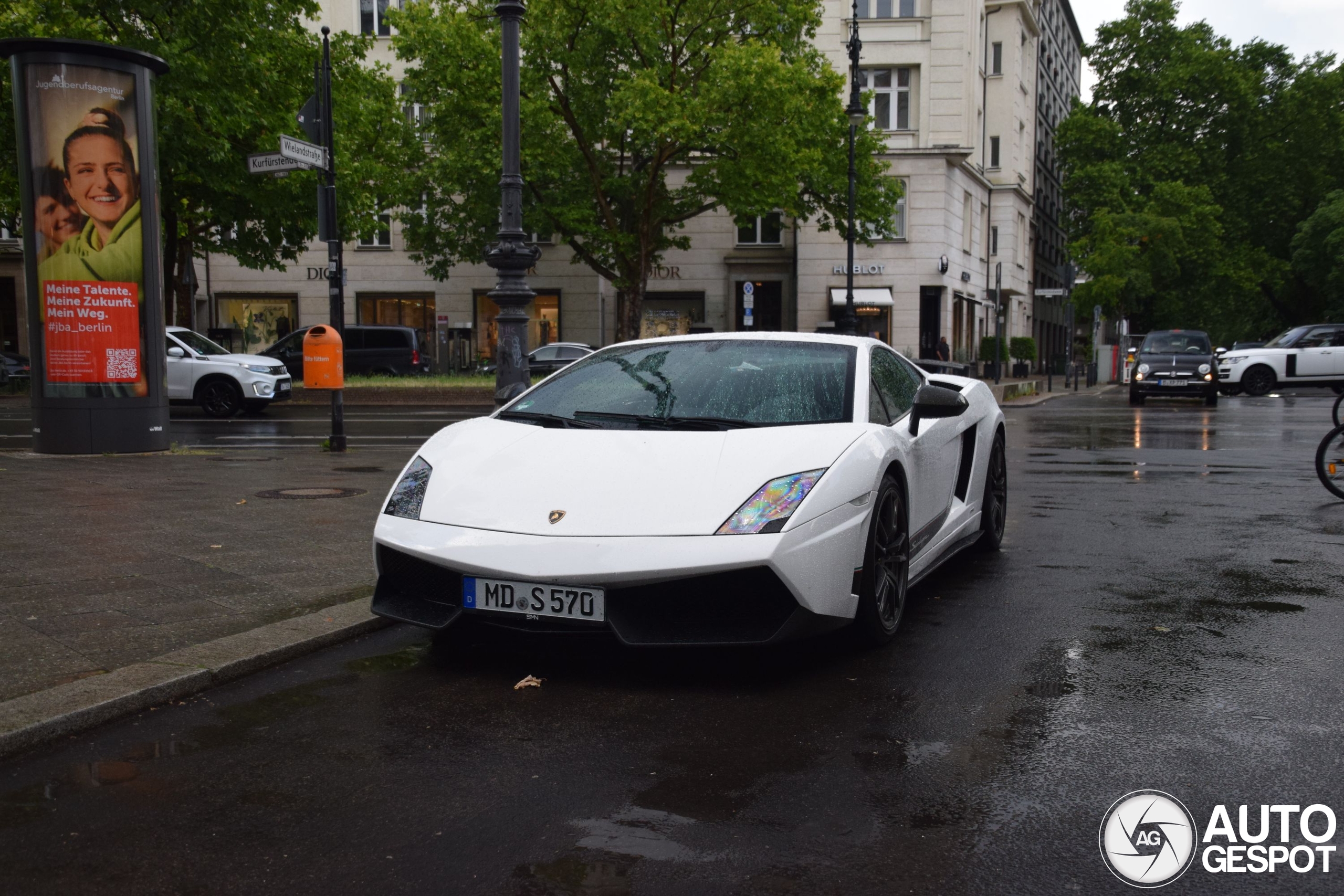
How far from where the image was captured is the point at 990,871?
9.45ft

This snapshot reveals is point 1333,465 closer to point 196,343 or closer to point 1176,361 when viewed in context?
point 196,343

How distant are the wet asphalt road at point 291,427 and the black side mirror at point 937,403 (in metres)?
9.68

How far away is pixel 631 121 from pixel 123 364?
1933 cm

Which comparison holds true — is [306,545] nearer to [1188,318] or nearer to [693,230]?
[693,230]

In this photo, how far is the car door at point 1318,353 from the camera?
31969 mm

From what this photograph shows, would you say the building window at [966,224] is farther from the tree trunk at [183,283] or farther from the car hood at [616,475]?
the car hood at [616,475]

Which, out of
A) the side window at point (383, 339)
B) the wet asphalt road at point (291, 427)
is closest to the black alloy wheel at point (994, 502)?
the wet asphalt road at point (291, 427)

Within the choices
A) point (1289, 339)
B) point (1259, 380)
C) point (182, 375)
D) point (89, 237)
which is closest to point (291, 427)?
Answer: point (182, 375)

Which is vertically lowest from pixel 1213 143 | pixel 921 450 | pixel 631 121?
pixel 921 450

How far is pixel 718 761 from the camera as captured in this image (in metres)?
3.67

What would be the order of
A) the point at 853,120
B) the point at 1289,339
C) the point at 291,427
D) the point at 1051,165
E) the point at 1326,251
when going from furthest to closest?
1. the point at 1051,165
2. the point at 1326,251
3. the point at 1289,339
4. the point at 853,120
5. the point at 291,427

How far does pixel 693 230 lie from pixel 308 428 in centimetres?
2517

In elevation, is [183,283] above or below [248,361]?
above

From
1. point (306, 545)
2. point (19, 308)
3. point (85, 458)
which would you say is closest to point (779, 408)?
point (306, 545)
